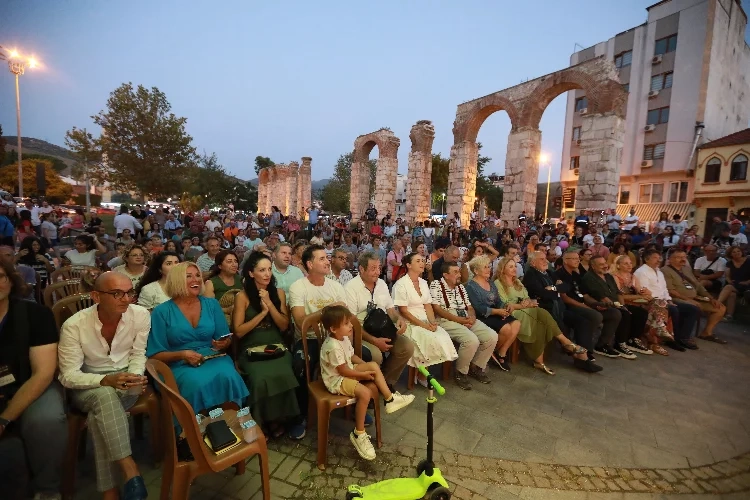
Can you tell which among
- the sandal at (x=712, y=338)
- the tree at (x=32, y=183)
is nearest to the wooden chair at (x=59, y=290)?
the sandal at (x=712, y=338)

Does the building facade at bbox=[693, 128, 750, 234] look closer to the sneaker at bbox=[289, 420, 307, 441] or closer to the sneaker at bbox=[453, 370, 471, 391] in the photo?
the sneaker at bbox=[453, 370, 471, 391]

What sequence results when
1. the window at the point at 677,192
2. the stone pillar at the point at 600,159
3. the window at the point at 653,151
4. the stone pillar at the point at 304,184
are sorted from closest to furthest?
the stone pillar at the point at 600,159 < the window at the point at 677,192 < the window at the point at 653,151 < the stone pillar at the point at 304,184

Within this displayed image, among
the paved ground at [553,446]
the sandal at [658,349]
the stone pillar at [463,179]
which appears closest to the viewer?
the paved ground at [553,446]

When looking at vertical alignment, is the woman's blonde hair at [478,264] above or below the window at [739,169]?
below

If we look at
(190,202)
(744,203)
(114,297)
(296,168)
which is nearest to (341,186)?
(296,168)

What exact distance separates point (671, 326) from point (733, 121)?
29298 mm

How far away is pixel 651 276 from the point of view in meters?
5.56

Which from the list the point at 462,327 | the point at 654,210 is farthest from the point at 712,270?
the point at 654,210

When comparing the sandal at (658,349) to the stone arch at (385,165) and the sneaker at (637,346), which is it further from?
the stone arch at (385,165)

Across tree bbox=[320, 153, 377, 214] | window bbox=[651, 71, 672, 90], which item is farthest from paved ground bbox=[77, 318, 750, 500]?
→ tree bbox=[320, 153, 377, 214]

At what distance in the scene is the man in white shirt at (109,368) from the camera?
2172 millimetres

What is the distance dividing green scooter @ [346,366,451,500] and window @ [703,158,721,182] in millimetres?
26187

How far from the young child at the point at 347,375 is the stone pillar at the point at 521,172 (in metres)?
12.1

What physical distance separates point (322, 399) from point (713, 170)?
2681cm
